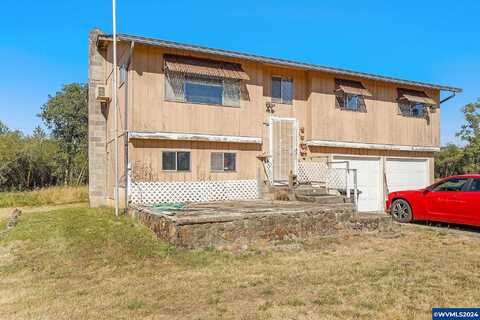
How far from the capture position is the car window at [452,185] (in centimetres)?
1088

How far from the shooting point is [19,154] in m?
29.4

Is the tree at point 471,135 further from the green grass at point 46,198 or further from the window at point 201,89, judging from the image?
the green grass at point 46,198

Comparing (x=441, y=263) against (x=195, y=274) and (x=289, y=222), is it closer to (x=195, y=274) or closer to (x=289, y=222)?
(x=289, y=222)

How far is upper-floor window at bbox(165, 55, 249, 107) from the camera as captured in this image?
12672mm

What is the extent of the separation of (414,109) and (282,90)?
7.92 m

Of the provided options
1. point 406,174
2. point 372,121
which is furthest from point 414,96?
point 406,174

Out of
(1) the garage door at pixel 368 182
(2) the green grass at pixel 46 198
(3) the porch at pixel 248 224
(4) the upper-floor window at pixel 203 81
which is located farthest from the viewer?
(2) the green grass at pixel 46 198

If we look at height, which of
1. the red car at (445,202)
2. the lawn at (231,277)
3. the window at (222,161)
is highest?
the window at (222,161)

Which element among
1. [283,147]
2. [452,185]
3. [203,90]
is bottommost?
[452,185]

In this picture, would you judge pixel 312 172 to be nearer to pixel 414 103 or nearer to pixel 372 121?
pixel 372 121

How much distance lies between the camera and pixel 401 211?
12453 millimetres

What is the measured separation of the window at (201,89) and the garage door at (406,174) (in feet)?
29.8

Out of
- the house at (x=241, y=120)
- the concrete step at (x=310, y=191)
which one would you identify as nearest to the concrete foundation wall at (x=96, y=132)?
the house at (x=241, y=120)

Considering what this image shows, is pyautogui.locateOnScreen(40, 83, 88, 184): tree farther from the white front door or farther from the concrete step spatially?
the concrete step
